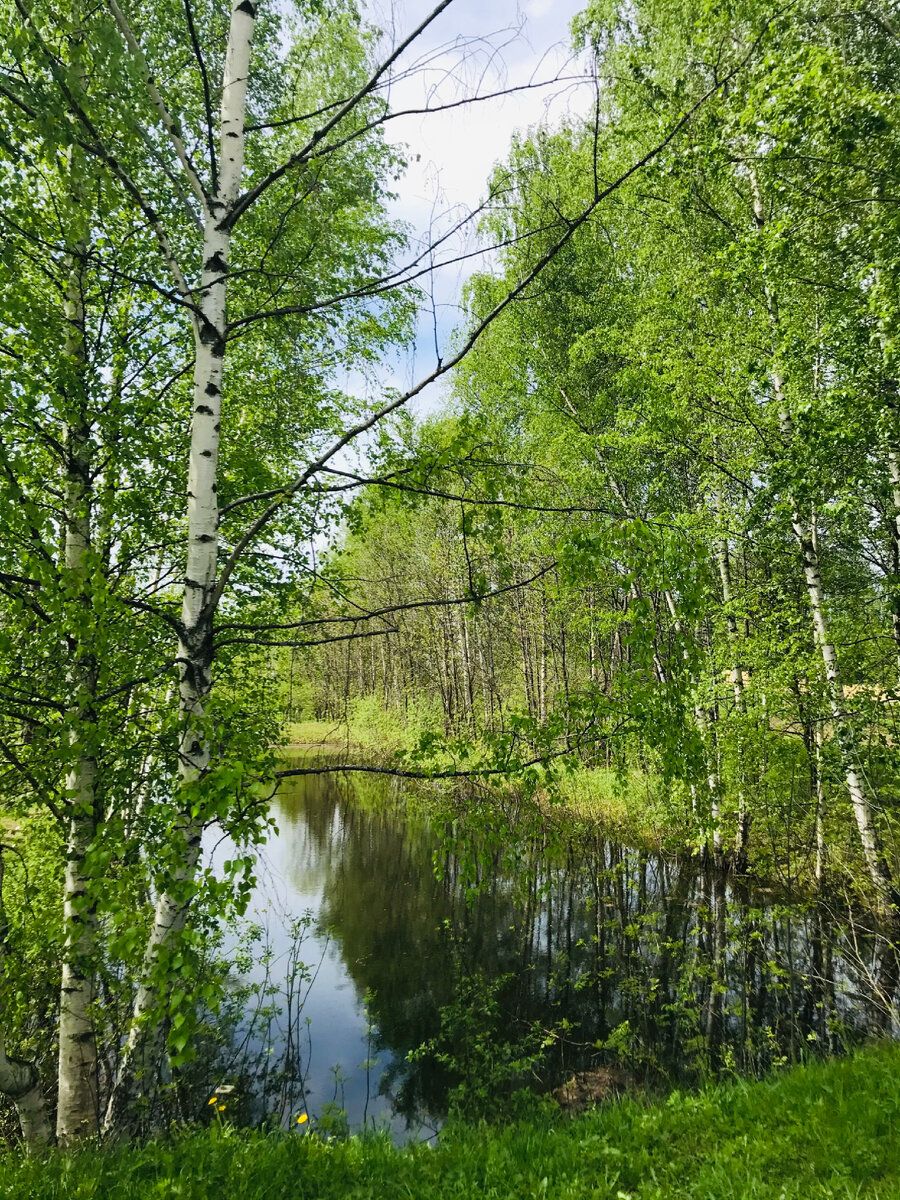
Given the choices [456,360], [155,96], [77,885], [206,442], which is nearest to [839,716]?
[456,360]

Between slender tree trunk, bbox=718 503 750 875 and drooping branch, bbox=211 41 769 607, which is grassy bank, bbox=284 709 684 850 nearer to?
slender tree trunk, bbox=718 503 750 875

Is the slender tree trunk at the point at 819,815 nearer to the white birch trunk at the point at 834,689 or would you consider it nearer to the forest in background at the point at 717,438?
the forest in background at the point at 717,438

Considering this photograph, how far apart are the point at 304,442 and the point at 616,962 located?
28.6 feet

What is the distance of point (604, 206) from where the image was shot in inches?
460

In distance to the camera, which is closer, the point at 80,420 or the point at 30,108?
the point at 30,108

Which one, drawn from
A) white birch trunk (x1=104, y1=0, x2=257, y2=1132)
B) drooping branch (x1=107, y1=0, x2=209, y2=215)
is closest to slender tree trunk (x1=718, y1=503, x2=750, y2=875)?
white birch trunk (x1=104, y1=0, x2=257, y2=1132)

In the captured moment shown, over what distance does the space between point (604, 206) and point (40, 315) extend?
11776mm

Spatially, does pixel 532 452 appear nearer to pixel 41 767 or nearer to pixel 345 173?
pixel 345 173

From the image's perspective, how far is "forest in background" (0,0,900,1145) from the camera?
2.71 meters

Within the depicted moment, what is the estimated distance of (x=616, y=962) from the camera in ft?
28.6

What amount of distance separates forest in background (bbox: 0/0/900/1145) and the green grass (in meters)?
0.41

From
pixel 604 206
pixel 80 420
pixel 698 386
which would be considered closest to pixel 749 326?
pixel 698 386

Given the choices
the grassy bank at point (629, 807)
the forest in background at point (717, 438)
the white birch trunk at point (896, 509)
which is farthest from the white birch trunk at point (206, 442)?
the grassy bank at point (629, 807)

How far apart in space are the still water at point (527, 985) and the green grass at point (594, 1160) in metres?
1.34
